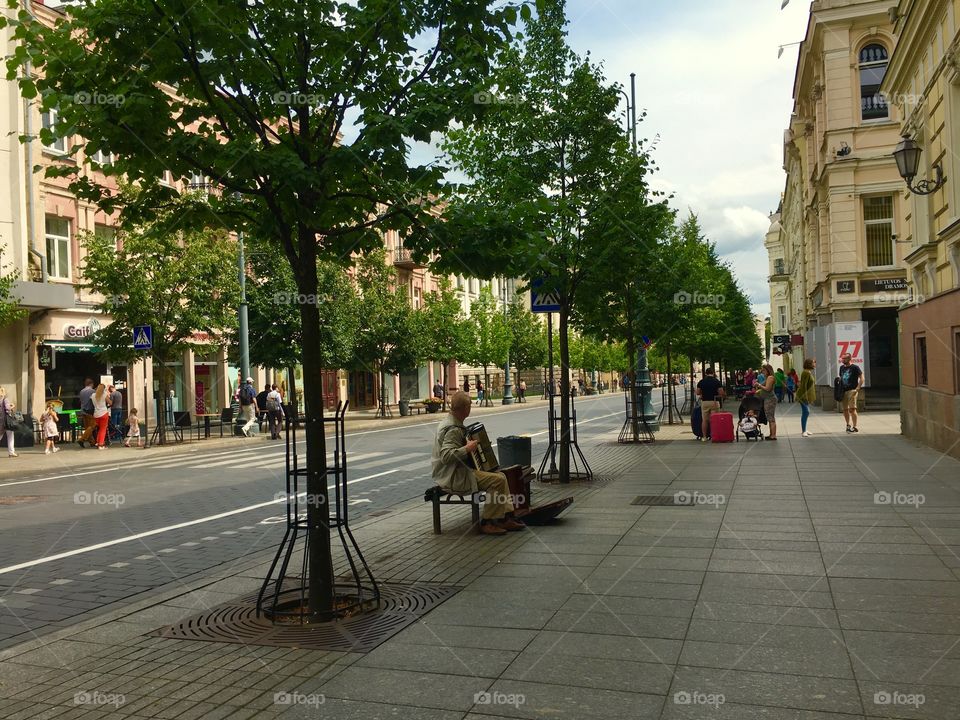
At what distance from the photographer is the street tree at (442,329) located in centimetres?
3984

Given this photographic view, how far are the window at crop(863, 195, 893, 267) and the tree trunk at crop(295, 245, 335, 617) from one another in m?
29.4

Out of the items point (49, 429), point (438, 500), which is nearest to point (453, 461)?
point (438, 500)

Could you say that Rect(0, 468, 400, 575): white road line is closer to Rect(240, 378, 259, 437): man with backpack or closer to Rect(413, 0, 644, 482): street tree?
Rect(413, 0, 644, 482): street tree

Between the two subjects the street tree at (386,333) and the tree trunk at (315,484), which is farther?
the street tree at (386,333)

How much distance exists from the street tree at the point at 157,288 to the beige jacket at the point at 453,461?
16900mm

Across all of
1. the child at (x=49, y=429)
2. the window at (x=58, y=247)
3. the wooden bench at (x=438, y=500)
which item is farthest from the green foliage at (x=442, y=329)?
the wooden bench at (x=438, y=500)

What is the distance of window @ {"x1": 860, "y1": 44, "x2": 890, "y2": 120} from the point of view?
30.9 meters

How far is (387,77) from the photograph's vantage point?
257 inches

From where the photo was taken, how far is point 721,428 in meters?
20.0

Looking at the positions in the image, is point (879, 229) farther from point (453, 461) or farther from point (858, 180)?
point (453, 461)

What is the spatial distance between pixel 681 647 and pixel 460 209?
3.53 m

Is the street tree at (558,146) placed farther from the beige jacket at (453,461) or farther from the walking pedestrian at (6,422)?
the walking pedestrian at (6,422)

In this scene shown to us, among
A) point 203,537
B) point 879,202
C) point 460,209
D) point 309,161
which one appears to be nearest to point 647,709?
point 460,209

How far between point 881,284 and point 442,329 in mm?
21266
